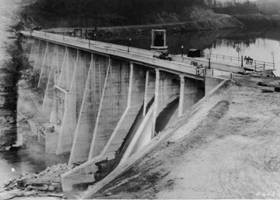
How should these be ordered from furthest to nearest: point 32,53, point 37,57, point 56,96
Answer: point 32,53, point 37,57, point 56,96

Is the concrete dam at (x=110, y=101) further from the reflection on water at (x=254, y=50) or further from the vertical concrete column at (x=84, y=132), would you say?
the reflection on water at (x=254, y=50)

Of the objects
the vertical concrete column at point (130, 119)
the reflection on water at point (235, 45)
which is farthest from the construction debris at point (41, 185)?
the reflection on water at point (235, 45)

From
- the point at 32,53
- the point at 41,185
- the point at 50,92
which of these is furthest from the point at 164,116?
the point at 32,53

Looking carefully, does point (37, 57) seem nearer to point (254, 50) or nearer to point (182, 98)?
point (254, 50)

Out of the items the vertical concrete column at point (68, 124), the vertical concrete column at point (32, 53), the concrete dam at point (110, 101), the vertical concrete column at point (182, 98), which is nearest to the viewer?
the vertical concrete column at point (182, 98)

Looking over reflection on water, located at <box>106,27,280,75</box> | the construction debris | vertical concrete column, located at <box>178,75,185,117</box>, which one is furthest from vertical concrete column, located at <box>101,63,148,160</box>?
reflection on water, located at <box>106,27,280,75</box>

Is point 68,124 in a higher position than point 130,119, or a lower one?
lower

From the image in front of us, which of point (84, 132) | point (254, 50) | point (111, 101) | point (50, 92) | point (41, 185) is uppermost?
point (254, 50)
